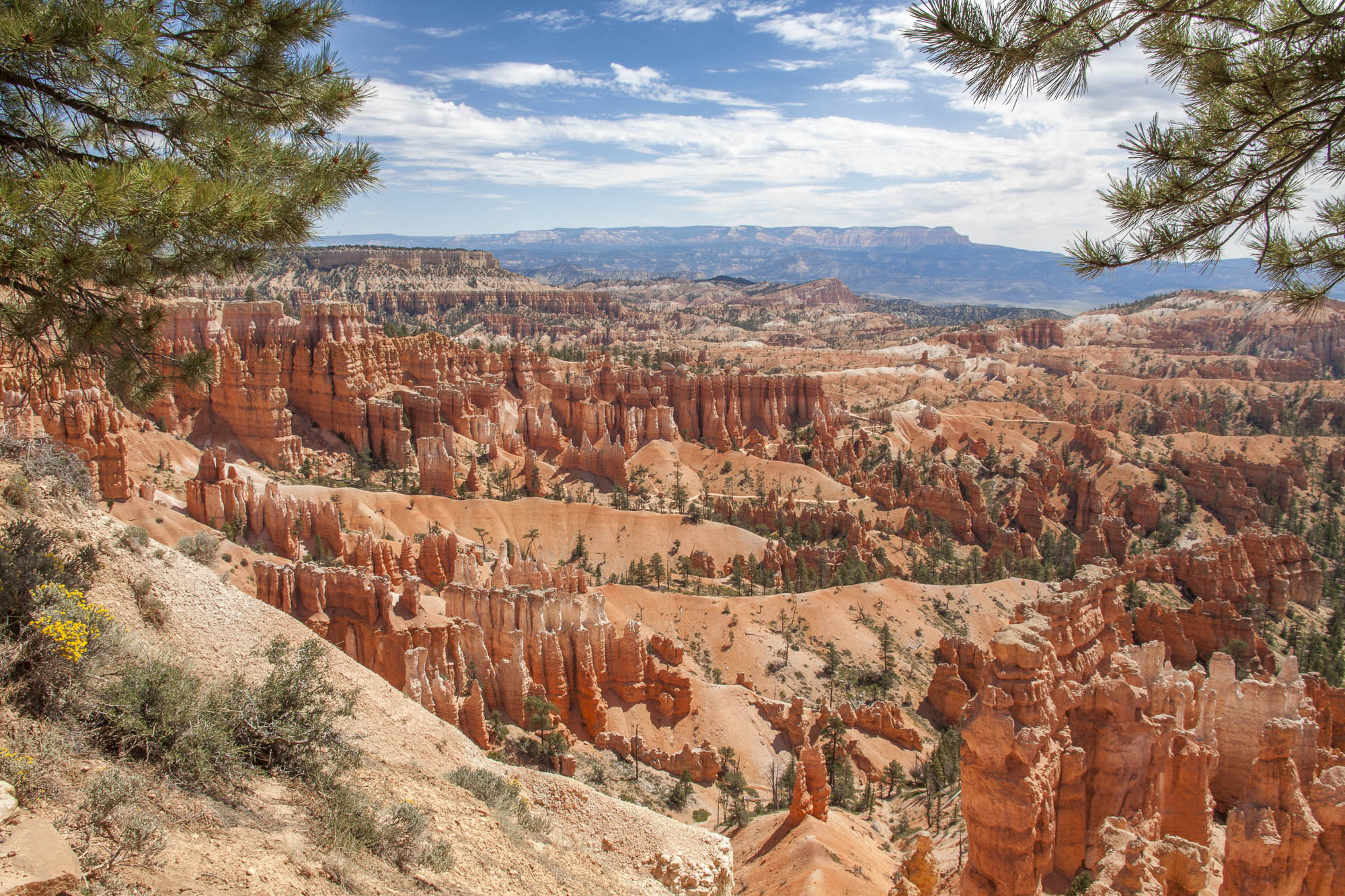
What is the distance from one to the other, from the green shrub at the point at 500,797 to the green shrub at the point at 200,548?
13.5 m

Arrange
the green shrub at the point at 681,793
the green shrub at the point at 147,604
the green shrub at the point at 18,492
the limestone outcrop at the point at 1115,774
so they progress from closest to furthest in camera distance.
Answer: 1. the green shrub at the point at 18,492
2. the green shrub at the point at 147,604
3. the limestone outcrop at the point at 1115,774
4. the green shrub at the point at 681,793

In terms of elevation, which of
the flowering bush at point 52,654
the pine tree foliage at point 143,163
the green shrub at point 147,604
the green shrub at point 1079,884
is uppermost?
the pine tree foliage at point 143,163

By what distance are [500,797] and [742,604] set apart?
25767 mm

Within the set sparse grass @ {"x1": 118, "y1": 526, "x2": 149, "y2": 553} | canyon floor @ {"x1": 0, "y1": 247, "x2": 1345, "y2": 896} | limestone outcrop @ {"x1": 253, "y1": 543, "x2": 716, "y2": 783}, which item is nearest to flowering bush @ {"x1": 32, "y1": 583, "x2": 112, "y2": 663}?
canyon floor @ {"x1": 0, "y1": 247, "x2": 1345, "y2": 896}

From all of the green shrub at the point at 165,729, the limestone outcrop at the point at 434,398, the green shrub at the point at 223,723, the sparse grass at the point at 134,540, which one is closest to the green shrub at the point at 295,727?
the green shrub at the point at 223,723

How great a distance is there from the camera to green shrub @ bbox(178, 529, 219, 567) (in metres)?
21.8

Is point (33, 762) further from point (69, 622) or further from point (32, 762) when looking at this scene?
point (69, 622)

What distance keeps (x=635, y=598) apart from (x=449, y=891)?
2769 cm

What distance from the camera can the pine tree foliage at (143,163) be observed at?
6449mm

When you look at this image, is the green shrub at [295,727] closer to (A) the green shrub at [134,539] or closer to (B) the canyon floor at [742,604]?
(B) the canyon floor at [742,604]

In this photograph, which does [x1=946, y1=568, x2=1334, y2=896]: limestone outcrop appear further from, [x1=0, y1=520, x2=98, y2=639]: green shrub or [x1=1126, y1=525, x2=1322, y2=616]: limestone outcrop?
[x1=1126, y1=525, x2=1322, y2=616]: limestone outcrop

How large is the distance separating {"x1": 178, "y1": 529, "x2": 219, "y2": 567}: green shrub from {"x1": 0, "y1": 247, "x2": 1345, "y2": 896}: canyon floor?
19cm

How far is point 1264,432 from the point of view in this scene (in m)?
84.1

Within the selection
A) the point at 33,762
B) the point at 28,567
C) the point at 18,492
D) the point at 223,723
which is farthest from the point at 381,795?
the point at 18,492
